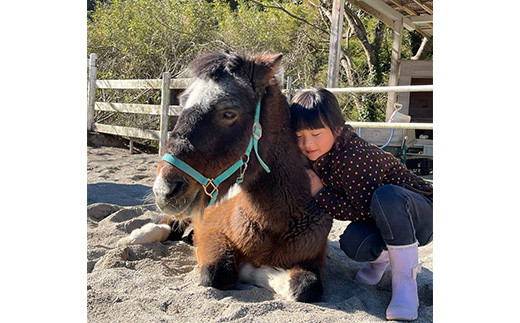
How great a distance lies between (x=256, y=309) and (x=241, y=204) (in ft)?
2.42

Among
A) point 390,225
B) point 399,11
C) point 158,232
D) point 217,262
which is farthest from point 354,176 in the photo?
point 399,11

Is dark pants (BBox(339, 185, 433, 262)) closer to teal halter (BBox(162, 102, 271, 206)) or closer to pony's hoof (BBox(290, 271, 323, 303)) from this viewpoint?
pony's hoof (BBox(290, 271, 323, 303))

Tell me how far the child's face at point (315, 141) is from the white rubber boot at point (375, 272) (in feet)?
2.48

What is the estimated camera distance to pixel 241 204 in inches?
104

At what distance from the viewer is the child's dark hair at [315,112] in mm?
2387

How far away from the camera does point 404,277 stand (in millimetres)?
2195

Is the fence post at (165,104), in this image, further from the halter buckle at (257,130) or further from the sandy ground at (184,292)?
the halter buckle at (257,130)

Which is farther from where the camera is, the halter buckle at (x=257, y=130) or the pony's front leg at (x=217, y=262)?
the pony's front leg at (x=217, y=262)

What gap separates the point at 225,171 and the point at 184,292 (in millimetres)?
676

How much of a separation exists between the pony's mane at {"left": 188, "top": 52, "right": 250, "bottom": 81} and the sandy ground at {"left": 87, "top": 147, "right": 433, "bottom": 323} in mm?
862

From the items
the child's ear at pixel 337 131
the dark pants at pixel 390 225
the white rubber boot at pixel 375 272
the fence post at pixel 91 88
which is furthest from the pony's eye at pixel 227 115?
the fence post at pixel 91 88
